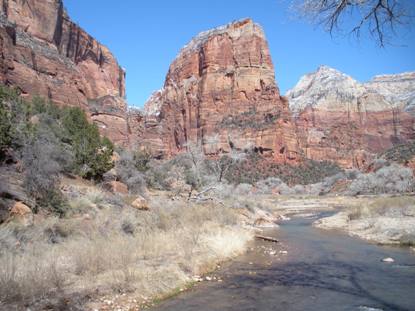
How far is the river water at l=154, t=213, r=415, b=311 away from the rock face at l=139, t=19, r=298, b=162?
90.7 metres

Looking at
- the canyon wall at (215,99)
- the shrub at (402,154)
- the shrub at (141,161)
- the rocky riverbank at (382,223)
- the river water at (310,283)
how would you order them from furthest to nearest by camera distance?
1. the shrub at (402,154)
2. the canyon wall at (215,99)
3. the shrub at (141,161)
4. the rocky riverbank at (382,223)
5. the river water at (310,283)

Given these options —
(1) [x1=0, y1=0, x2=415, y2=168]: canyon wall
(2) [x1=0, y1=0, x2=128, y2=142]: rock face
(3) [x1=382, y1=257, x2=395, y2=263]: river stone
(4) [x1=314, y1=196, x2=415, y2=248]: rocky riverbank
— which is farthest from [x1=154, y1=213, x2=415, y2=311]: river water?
(1) [x1=0, y1=0, x2=415, y2=168]: canyon wall

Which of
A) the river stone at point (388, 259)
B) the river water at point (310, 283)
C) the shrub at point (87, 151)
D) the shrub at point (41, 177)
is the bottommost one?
the river water at point (310, 283)

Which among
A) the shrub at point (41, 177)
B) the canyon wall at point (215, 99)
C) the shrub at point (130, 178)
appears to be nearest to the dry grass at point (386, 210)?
the shrub at point (130, 178)

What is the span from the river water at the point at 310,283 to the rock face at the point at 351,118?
135441mm

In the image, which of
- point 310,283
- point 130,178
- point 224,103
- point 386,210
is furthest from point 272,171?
point 310,283

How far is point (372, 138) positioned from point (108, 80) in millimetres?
125294

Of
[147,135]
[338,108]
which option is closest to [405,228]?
[147,135]

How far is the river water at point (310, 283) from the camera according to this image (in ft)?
28.3

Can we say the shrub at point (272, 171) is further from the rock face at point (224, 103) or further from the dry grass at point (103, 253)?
the dry grass at point (103, 253)

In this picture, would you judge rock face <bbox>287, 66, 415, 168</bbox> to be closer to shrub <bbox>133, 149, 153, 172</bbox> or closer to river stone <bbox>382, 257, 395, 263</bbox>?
shrub <bbox>133, 149, 153, 172</bbox>

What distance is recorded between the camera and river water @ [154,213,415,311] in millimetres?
8641

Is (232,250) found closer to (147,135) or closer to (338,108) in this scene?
(147,135)

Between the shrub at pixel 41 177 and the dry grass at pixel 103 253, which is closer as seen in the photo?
the dry grass at pixel 103 253
